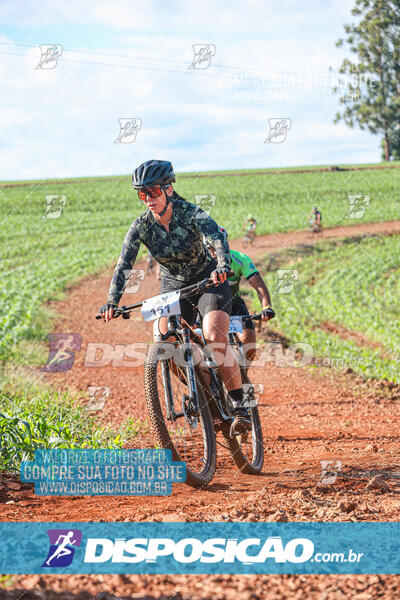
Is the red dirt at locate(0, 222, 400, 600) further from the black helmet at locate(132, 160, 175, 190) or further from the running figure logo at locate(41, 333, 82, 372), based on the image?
the black helmet at locate(132, 160, 175, 190)

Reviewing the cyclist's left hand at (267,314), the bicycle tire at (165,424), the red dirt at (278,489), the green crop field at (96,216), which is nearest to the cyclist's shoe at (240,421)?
the bicycle tire at (165,424)

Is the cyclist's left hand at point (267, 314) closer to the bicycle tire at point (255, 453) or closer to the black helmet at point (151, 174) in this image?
the bicycle tire at point (255, 453)

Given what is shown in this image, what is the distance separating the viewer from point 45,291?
65.4 feet

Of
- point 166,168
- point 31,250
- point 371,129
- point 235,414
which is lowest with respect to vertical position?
point 235,414

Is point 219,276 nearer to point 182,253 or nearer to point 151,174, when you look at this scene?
point 182,253

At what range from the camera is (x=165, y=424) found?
15.4 ft

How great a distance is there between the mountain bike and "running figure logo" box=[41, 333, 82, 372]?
257 inches

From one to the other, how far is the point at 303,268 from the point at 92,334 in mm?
12319

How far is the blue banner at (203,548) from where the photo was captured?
3.21 m

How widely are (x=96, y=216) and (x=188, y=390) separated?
129 feet

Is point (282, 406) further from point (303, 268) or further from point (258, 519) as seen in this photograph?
point (303, 268)

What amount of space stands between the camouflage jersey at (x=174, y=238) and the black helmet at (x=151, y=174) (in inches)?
10.4

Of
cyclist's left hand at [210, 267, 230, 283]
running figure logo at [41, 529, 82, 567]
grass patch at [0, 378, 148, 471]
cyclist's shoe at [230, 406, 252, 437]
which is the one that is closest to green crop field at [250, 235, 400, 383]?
grass patch at [0, 378, 148, 471]

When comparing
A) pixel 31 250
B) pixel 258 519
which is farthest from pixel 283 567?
pixel 31 250
